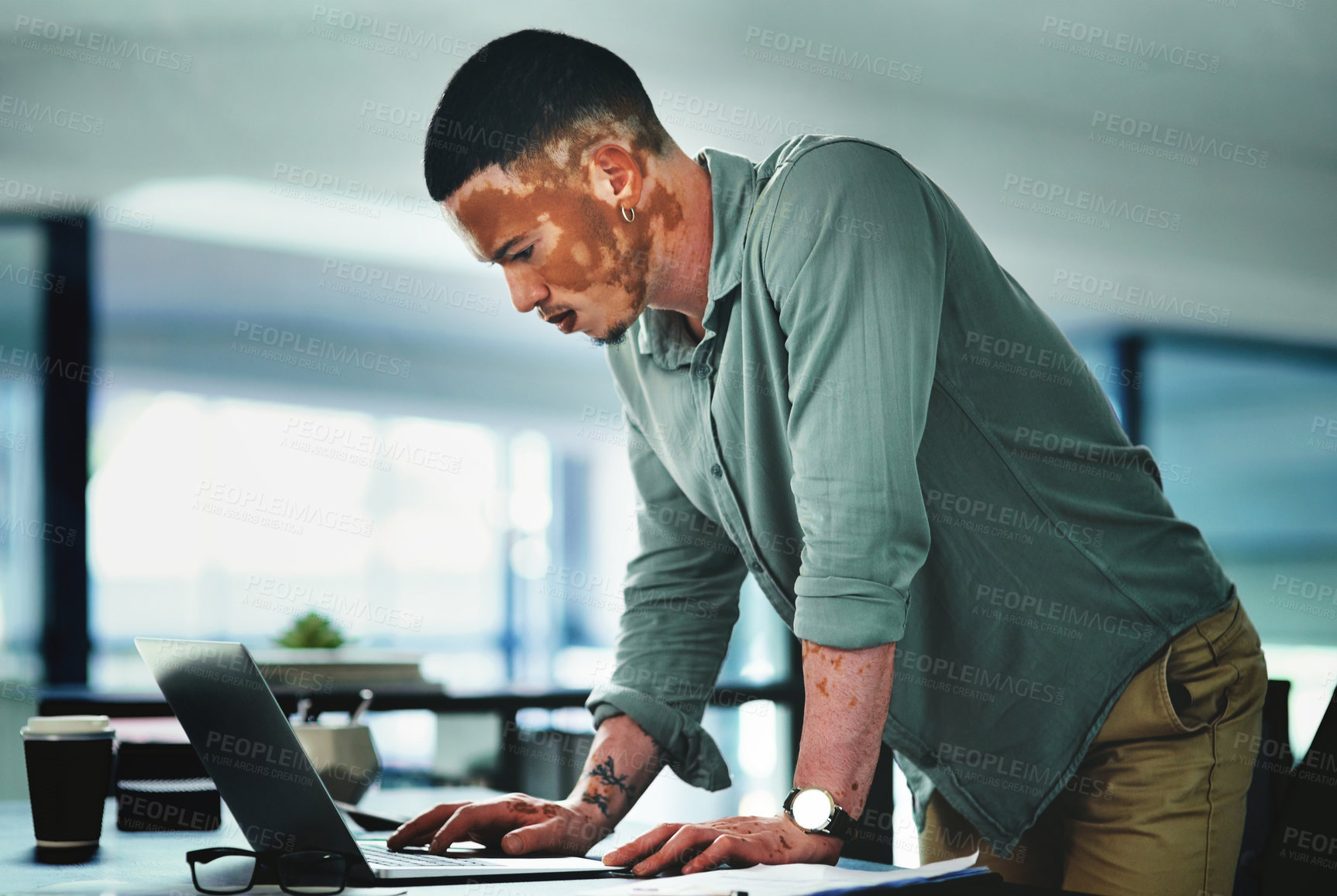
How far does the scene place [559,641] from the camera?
399 inches

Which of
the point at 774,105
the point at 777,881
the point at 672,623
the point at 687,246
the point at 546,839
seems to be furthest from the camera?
the point at 774,105

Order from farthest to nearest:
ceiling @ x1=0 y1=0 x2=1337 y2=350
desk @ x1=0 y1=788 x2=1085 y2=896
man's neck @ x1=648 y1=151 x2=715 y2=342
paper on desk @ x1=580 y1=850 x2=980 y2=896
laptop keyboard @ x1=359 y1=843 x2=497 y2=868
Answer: ceiling @ x1=0 y1=0 x2=1337 y2=350 → man's neck @ x1=648 y1=151 x2=715 y2=342 → laptop keyboard @ x1=359 y1=843 x2=497 y2=868 → desk @ x1=0 y1=788 x2=1085 y2=896 → paper on desk @ x1=580 y1=850 x2=980 y2=896

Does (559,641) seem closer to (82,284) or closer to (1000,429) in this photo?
(82,284)

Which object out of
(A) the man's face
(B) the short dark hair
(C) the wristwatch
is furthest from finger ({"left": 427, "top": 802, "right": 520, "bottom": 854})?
(B) the short dark hair

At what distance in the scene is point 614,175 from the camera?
1.22 meters

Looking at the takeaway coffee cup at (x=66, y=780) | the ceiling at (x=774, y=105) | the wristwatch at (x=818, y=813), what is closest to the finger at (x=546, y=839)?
the wristwatch at (x=818, y=813)

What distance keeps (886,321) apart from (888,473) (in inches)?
5.6

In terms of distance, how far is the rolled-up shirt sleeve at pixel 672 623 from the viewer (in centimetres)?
137

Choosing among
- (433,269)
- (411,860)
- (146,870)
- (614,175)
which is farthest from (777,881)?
(433,269)

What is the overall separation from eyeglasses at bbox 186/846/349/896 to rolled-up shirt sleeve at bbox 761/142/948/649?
1.43ft

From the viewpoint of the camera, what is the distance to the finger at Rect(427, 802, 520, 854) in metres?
1.14

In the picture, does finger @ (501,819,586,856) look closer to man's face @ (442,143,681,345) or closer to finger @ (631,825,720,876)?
finger @ (631,825,720,876)

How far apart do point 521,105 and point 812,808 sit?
2.42 feet

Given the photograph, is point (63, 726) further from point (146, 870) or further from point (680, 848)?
point (680, 848)
